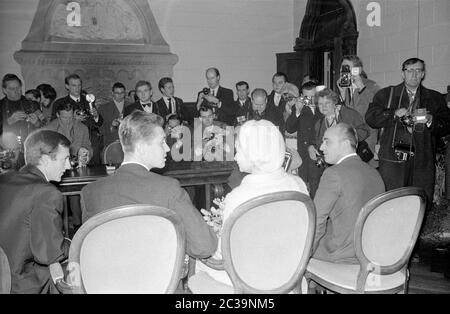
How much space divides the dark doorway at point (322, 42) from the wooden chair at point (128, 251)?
5307 millimetres

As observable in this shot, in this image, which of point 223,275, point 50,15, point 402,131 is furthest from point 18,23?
point 223,275

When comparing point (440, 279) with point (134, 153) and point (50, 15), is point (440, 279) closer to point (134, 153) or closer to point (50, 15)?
point (134, 153)

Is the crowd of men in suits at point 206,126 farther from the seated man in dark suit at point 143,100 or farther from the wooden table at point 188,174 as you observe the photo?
the wooden table at point 188,174

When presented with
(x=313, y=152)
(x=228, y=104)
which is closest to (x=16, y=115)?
(x=228, y=104)

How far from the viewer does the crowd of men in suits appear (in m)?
1.74

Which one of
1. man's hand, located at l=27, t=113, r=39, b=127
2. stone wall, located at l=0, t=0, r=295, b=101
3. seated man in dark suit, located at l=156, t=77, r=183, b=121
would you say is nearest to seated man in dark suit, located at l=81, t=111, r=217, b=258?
man's hand, located at l=27, t=113, r=39, b=127

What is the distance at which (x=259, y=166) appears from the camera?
1896mm

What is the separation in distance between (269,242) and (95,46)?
20.5 ft

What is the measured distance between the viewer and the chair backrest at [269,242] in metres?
1.64

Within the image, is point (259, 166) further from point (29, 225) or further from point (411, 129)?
point (411, 129)

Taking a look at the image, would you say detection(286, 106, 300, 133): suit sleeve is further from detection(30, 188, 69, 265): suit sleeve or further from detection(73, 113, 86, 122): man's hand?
detection(30, 188, 69, 265): suit sleeve

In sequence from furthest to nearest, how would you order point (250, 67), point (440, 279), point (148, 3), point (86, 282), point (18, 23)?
point (250, 67) → point (148, 3) → point (18, 23) → point (440, 279) → point (86, 282)
